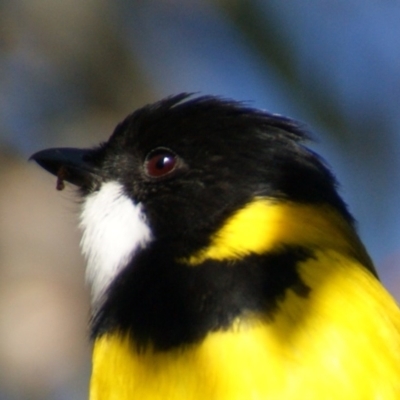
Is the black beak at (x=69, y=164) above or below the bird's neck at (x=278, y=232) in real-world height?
above

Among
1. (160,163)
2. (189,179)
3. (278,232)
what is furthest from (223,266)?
(160,163)

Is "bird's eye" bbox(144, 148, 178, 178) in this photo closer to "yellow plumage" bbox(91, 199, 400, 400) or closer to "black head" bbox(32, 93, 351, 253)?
"black head" bbox(32, 93, 351, 253)

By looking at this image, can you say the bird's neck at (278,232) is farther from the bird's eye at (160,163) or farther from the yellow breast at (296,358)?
the bird's eye at (160,163)

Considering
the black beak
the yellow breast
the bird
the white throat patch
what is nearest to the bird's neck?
the bird

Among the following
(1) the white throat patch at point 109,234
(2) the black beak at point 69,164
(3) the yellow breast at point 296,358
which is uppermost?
(2) the black beak at point 69,164

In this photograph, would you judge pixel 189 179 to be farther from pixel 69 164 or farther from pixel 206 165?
pixel 69 164

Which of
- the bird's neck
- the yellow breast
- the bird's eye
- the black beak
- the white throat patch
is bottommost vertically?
the yellow breast

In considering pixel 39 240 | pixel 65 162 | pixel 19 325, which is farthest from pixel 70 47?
pixel 65 162

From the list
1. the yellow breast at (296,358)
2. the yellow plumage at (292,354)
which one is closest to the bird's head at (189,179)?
the yellow plumage at (292,354)
